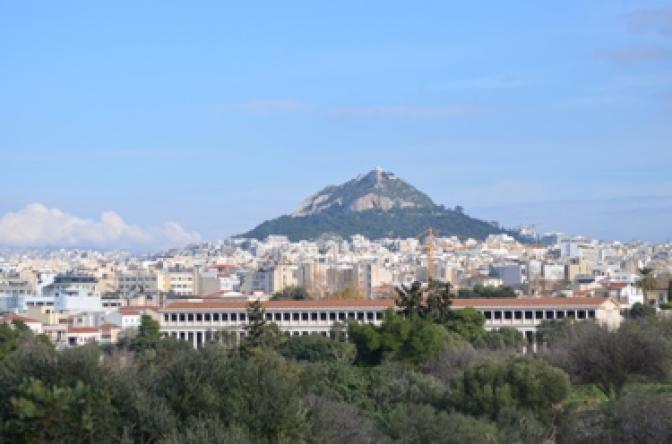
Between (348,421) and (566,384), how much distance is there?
30.6 feet

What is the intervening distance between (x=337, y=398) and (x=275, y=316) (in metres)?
49.7

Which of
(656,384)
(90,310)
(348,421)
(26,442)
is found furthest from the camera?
(90,310)

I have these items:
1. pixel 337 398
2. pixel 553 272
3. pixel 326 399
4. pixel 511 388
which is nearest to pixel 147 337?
pixel 337 398

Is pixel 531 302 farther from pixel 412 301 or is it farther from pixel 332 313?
pixel 412 301

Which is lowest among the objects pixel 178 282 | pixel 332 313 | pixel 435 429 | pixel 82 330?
pixel 435 429

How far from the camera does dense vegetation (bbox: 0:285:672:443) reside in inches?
848

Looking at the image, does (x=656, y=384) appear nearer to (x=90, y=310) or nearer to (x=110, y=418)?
(x=110, y=418)

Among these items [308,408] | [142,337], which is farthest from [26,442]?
[142,337]

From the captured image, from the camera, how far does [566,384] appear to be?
3500cm

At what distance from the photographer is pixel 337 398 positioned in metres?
35.4

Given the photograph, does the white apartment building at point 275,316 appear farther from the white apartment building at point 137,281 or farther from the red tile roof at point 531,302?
the white apartment building at point 137,281

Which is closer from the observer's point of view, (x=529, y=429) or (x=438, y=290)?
(x=529, y=429)

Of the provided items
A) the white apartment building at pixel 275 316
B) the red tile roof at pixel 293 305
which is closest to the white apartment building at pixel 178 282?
the red tile roof at pixel 293 305

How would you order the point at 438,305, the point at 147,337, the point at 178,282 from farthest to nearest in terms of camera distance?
the point at 178,282 < the point at 147,337 < the point at 438,305
